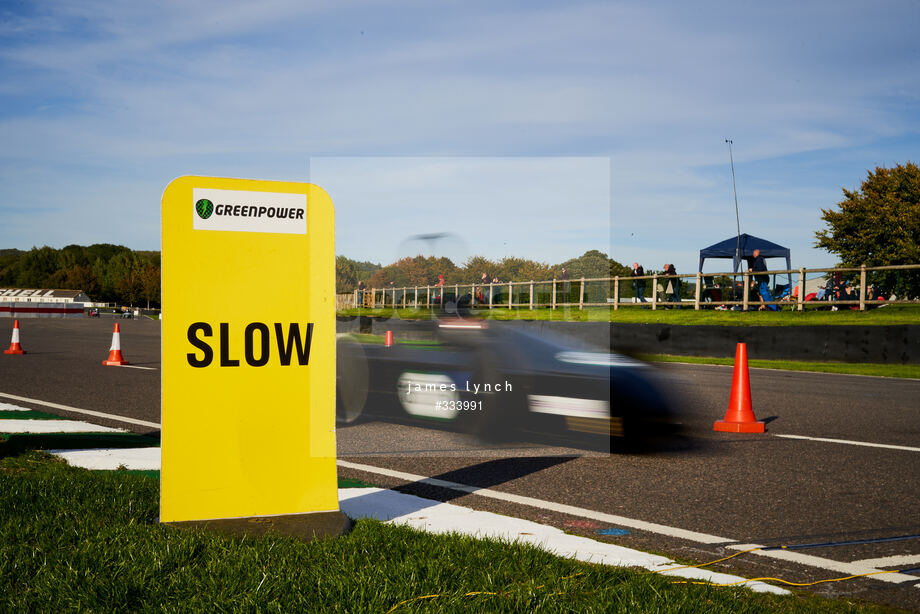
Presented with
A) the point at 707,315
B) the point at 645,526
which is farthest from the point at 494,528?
the point at 707,315

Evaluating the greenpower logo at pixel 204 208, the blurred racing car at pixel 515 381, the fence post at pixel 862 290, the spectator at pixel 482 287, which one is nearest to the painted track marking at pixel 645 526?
the blurred racing car at pixel 515 381

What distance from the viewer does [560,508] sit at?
533cm

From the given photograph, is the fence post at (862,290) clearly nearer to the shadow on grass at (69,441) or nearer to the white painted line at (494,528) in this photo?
the shadow on grass at (69,441)

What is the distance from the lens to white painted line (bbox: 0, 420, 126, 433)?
7.88 metres

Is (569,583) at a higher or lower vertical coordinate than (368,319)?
lower

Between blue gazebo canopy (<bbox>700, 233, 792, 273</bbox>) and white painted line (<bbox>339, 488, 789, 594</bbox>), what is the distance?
2418 cm

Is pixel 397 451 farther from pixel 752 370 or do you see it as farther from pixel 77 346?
pixel 77 346

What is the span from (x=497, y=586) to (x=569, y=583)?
314 millimetres

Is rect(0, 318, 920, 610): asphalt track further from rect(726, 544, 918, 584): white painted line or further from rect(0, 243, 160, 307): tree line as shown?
rect(0, 243, 160, 307): tree line

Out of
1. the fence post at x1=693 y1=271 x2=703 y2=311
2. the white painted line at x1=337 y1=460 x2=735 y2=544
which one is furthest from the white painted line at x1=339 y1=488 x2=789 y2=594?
the fence post at x1=693 y1=271 x2=703 y2=311

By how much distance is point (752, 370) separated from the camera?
1716 cm

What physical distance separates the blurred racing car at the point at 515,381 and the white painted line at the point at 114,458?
6.62 ft

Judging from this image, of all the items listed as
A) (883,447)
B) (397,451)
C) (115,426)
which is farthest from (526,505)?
(115,426)

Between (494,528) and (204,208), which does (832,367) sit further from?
(204,208)
